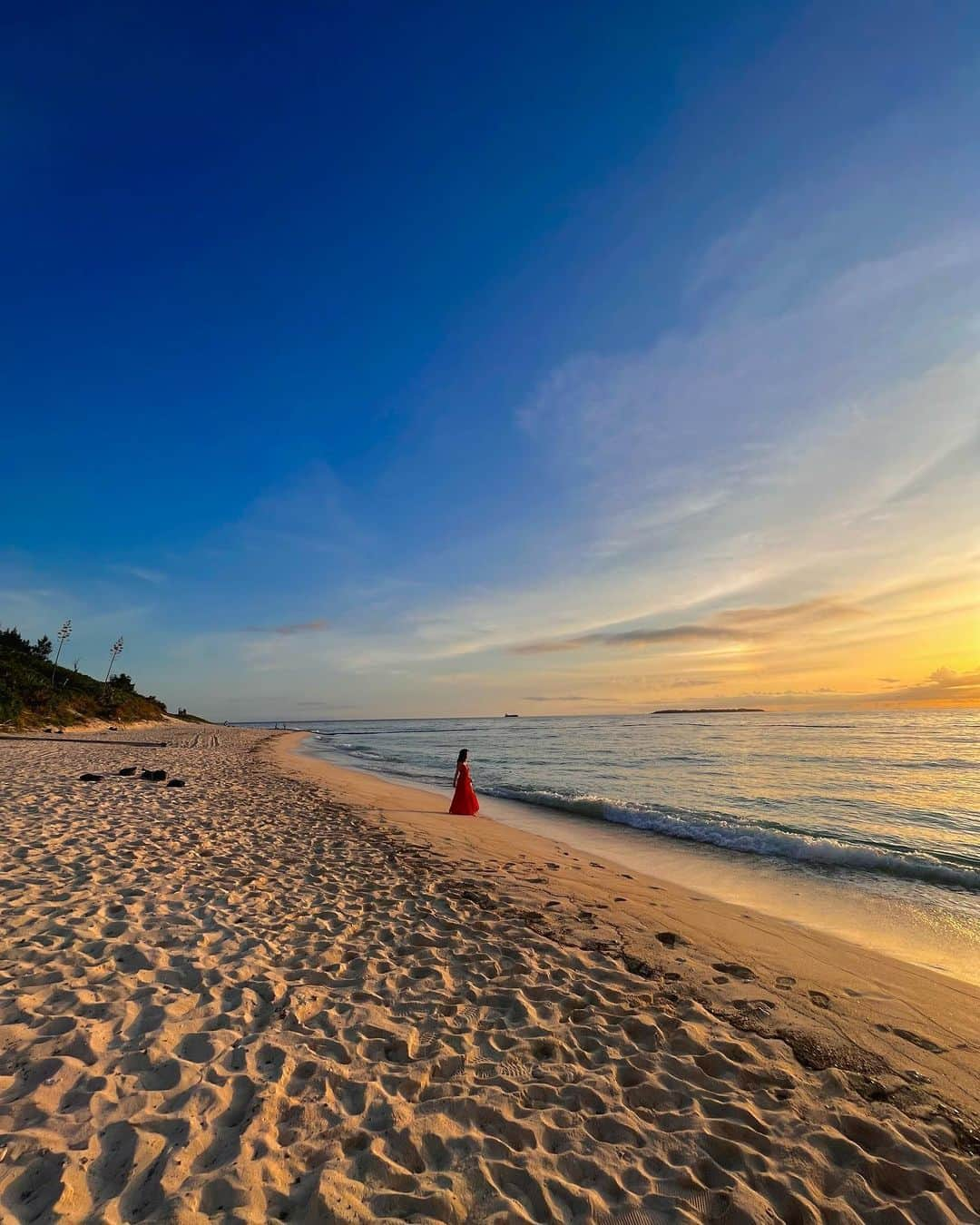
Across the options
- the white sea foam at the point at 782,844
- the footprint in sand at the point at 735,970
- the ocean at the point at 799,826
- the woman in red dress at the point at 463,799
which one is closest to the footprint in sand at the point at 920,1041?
the footprint in sand at the point at 735,970

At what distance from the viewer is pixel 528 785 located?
2050 cm

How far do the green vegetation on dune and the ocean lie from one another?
2043 centimetres

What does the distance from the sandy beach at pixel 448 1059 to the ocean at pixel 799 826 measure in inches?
70.3

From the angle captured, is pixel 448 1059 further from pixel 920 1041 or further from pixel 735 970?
pixel 920 1041

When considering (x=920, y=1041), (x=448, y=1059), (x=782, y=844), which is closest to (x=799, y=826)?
(x=782, y=844)

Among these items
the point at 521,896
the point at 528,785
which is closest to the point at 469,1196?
the point at 521,896

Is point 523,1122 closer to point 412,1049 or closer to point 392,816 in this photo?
point 412,1049

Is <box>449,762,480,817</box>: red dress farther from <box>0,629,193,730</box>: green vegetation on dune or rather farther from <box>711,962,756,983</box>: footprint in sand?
<box>0,629,193,730</box>: green vegetation on dune

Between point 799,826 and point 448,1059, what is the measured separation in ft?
39.4

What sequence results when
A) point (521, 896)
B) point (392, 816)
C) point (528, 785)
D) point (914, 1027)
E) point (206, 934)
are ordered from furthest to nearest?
point (528, 785) < point (392, 816) < point (521, 896) < point (206, 934) < point (914, 1027)

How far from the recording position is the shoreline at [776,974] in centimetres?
415

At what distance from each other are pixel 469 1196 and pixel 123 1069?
2052 mm

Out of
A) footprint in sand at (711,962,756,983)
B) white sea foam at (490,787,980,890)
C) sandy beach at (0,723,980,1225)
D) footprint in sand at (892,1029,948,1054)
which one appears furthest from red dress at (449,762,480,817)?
footprint in sand at (892,1029,948,1054)

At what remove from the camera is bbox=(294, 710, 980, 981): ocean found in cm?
812
